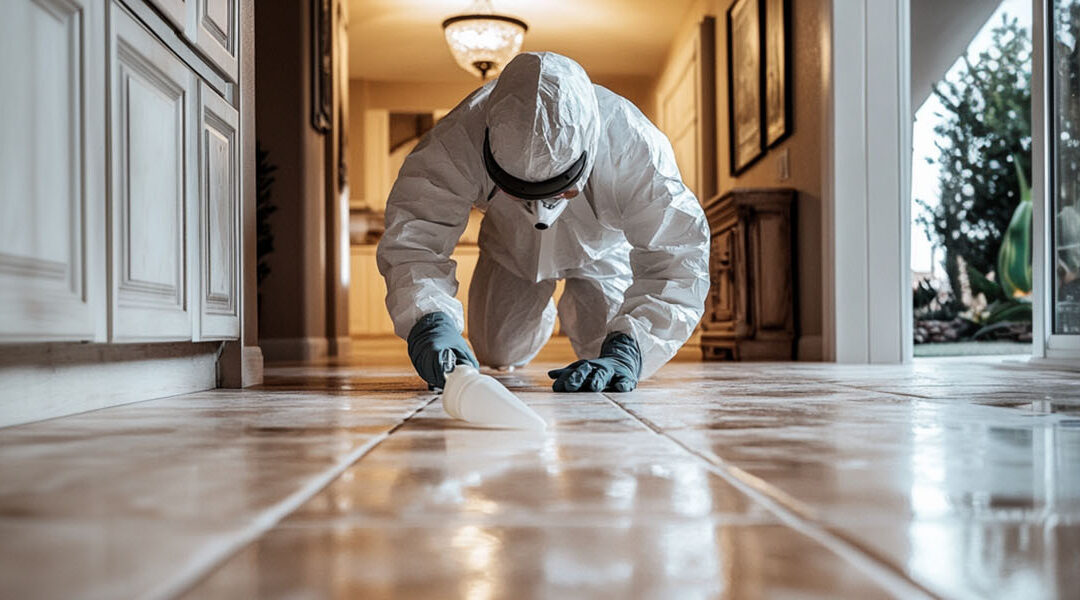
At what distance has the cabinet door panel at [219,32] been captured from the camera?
5.92 feet

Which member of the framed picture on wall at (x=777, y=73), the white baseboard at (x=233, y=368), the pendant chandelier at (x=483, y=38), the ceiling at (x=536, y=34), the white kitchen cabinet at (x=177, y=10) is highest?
the ceiling at (x=536, y=34)

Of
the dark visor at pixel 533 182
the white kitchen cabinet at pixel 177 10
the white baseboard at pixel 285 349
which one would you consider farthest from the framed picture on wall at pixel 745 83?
the white kitchen cabinet at pixel 177 10

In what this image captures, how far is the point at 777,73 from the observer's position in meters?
4.11

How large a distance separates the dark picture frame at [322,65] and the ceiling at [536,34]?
1.80m

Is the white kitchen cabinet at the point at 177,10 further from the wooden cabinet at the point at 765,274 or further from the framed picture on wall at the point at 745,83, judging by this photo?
the framed picture on wall at the point at 745,83

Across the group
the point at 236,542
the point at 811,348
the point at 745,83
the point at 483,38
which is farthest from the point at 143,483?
the point at 483,38

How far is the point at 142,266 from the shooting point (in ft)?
4.86

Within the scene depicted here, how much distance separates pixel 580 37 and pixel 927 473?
710 cm

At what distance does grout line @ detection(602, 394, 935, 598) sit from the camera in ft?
1.32

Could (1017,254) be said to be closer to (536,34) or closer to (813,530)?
(536,34)

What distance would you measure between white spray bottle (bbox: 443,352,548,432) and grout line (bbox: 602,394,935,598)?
260 millimetres

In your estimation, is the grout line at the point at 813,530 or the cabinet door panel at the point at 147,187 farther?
the cabinet door panel at the point at 147,187

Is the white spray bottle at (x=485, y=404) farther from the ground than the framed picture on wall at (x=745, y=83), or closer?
closer

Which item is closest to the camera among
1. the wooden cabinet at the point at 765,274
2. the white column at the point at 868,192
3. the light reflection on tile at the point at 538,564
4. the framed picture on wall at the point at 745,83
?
the light reflection on tile at the point at 538,564
